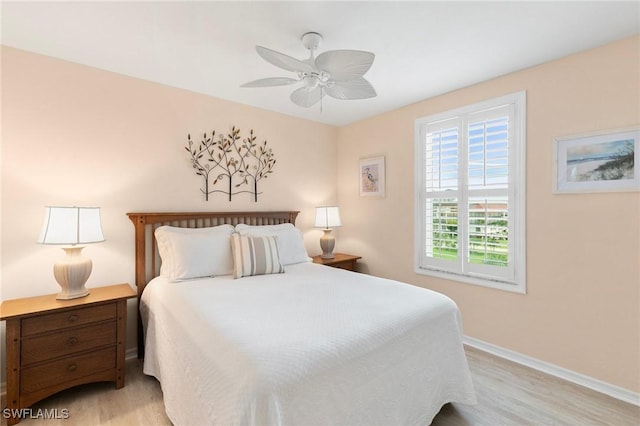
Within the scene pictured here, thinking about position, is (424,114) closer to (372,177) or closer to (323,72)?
(372,177)

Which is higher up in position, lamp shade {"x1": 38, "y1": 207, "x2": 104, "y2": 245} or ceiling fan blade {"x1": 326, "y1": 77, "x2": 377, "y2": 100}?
ceiling fan blade {"x1": 326, "y1": 77, "x2": 377, "y2": 100}

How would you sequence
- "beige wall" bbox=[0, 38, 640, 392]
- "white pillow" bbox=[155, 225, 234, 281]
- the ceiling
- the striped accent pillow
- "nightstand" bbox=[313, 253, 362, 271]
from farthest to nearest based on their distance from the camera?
"nightstand" bbox=[313, 253, 362, 271] → the striped accent pillow → "white pillow" bbox=[155, 225, 234, 281] → "beige wall" bbox=[0, 38, 640, 392] → the ceiling

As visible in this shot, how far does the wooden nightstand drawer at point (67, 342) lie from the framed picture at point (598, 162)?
3.54 metres

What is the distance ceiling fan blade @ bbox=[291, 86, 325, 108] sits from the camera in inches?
84.5

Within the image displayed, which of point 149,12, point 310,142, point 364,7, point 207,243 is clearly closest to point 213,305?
point 207,243

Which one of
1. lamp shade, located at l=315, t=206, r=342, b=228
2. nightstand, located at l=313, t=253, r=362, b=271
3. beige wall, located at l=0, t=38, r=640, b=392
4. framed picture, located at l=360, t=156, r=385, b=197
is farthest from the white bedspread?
framed picture, located at l=360, t=156, r=385, b=197

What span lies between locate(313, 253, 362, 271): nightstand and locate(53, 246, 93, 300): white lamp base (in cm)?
215

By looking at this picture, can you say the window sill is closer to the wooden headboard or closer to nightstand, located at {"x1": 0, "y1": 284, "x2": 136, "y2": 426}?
the wooden headboard

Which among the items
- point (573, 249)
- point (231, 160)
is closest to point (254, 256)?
point (231, 160)

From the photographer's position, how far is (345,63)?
1.76m

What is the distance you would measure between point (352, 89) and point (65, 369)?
271cm

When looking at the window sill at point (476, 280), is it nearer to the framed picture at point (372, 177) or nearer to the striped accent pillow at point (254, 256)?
the framed picture at point (372, 177)

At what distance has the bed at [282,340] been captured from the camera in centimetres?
123

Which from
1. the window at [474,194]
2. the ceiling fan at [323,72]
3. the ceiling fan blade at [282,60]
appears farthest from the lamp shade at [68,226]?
the window at [474,194]
